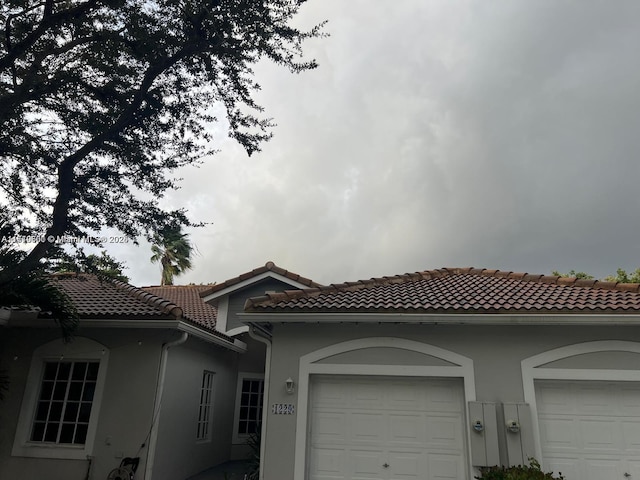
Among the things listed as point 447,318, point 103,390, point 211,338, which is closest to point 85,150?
point 103,390

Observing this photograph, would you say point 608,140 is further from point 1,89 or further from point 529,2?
point 1,89

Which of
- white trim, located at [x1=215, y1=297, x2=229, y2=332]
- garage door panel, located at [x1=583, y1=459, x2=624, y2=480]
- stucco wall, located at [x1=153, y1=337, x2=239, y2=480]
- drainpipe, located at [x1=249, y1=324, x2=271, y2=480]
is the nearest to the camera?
garage door panel, located at [x1=583, y1=459, x2=624, y2=480]

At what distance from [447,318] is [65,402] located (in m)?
8.25

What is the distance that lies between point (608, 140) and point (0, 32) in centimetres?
1578

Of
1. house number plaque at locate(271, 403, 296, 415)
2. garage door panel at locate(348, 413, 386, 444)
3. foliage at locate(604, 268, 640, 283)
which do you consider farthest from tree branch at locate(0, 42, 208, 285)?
foliage at locate(604, 268, 640, 283)

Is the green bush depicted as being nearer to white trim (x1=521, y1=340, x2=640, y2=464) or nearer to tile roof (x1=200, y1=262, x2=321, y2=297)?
white trim (x1=521, y1=340, x2=640, y2=464)

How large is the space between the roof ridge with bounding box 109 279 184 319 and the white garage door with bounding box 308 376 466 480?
3247 millimetres

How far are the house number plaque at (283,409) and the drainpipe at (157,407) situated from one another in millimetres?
2624

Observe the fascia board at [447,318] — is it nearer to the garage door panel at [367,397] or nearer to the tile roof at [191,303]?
the garage door panel at [367,397]

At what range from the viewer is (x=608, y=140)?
1330 centimetres

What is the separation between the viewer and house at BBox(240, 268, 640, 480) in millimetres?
7195

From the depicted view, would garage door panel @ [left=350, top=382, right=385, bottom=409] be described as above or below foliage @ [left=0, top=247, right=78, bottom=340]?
below

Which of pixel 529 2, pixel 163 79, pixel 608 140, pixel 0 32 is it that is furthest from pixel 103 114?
pixel 608 140

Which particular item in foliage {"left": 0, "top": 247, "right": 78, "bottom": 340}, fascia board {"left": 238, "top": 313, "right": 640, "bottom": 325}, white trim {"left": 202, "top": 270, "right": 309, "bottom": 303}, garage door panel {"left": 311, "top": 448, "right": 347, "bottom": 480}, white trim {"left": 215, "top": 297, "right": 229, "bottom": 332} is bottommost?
garage door panel {"left": 311, "top": 448, "right": 347, "bottom": 480}
